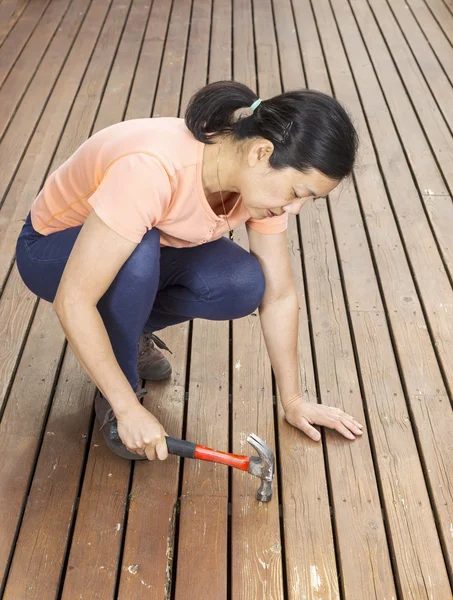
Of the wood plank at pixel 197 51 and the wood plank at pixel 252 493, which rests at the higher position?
the wood plank at pixel 252 493

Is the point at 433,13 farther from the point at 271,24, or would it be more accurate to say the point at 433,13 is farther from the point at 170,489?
the point at 170,489

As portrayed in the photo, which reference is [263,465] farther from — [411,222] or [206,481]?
[411,222]

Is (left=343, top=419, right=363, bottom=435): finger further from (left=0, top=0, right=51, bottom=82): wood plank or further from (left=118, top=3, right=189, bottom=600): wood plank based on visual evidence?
(left=0, top=0, right=51, bottom=82): wood plank

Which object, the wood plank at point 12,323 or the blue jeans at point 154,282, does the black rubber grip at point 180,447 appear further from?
the wood plank at point 12,323

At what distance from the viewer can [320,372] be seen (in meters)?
2.16

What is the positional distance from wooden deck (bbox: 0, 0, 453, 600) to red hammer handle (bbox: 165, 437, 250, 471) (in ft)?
0.41

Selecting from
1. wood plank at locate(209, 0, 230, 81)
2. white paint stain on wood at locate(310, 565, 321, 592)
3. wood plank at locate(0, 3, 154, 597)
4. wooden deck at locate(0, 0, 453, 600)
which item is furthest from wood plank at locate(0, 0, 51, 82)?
white paint stain on wood at locate(310, 565, 321, 592)

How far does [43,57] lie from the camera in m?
4.09

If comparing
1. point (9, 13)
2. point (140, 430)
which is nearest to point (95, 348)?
point (140, 430)

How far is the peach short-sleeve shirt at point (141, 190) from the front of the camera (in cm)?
152

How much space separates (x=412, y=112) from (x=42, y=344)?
217 centimetres

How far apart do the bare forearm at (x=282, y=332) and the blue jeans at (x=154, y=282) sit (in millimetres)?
55

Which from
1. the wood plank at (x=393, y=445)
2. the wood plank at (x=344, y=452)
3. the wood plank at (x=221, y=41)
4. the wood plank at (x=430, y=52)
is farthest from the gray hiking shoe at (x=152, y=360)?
the wood plank at (x=221, y=41)

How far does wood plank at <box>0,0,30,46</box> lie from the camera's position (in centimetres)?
441
